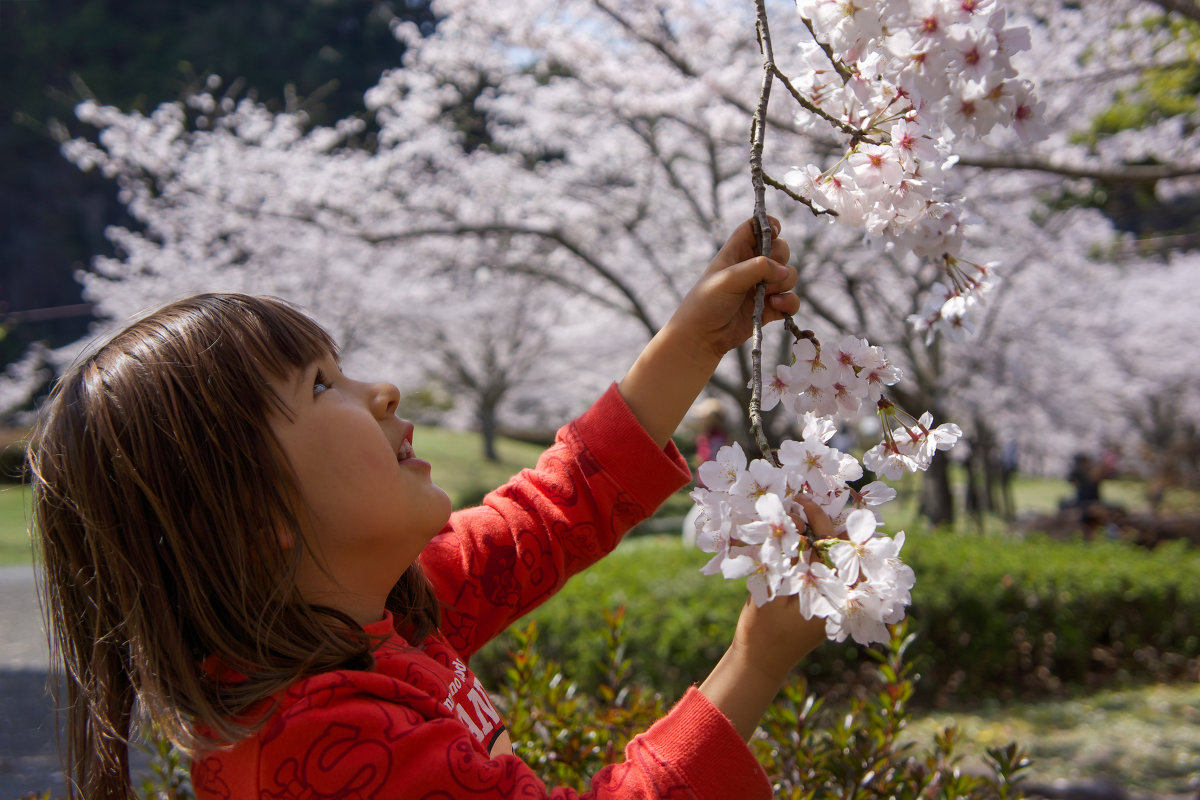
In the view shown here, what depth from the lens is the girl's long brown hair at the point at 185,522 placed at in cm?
101

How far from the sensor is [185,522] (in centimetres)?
102

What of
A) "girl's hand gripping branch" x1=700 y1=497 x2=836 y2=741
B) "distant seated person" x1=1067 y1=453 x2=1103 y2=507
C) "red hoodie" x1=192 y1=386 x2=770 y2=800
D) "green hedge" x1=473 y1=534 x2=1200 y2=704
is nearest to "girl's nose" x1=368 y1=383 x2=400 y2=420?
"red hoodie" x1=192 y1=386 x2=770 y2=800

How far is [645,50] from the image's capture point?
6867 mm

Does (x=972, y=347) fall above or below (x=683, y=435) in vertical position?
above

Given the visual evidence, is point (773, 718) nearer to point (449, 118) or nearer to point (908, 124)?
point (908, 124)

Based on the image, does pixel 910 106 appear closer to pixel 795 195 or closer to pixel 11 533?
pixel 795 195

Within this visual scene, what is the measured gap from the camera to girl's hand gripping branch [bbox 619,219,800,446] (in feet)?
3.64

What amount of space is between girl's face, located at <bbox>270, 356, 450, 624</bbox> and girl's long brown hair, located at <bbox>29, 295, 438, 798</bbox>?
0.03 metres

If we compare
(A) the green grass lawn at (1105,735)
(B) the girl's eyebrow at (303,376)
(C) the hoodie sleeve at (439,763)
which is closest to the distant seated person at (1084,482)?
(A) the green grass lawn at (1105,735)

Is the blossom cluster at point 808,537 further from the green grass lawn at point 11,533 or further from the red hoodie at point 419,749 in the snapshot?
the green grass lawn at point 11,533

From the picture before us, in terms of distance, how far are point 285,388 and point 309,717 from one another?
399mm

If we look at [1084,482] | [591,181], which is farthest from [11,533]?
[1084,482]

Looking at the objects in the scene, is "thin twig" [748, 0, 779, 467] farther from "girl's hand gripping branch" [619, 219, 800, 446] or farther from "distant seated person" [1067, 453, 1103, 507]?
"distant seated person" [1067, 453, 1103, 507]

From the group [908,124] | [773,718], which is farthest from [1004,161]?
[908,124]
